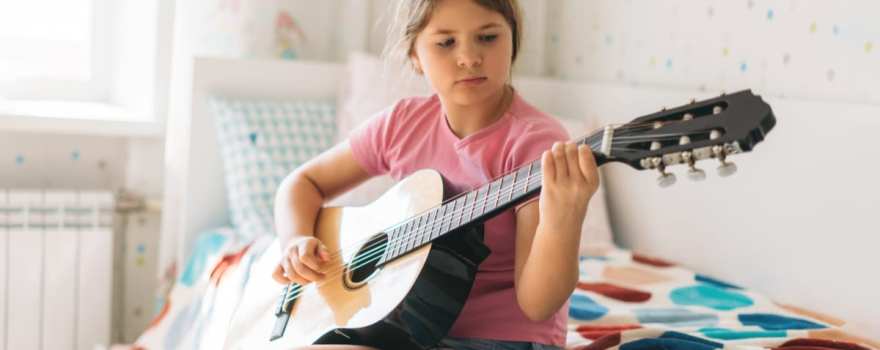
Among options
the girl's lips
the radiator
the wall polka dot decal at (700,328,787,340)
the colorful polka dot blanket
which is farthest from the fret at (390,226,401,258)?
the radiator

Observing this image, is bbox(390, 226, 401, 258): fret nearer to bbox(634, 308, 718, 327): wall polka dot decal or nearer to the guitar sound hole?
the guitar sound hole

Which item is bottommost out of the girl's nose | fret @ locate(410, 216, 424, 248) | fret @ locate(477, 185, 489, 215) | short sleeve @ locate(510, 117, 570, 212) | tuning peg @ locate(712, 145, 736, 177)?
fret @ locate(410, 216, 424, 248)

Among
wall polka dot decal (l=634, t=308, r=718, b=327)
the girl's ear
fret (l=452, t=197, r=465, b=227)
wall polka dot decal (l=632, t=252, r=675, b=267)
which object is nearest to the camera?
fret (l=452, t=197, r=465, b=227)

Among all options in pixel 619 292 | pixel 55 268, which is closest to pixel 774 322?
pixel 619 292

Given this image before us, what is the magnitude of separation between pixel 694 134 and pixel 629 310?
80cm

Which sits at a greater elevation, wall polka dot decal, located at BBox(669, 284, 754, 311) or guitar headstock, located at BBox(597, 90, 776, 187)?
guitar headstock, located at BBox(597, 90, 776, 187)

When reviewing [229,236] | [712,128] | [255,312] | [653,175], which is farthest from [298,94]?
[712,128]

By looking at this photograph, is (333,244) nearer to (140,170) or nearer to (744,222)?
(744,222)

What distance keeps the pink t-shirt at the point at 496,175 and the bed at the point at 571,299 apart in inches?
7.6

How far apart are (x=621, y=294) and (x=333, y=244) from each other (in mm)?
625

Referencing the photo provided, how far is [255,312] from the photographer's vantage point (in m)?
1.46

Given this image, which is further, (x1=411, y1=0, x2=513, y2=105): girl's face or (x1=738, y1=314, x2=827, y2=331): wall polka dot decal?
(x1=738, y1=314, x2=827, y2=331): wall polka dot decal

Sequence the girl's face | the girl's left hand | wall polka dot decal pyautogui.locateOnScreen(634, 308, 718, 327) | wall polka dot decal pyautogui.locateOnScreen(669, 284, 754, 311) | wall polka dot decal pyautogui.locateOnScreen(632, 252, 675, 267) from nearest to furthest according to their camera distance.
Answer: the girl's left hand < the girl's face < wall polka dot decal pyautogui.locateOnScreen(634, 308, 718, 327) < wall polka dot decal pyautogui.locateOnScreen(669, 284, 754, 311) < wall polka dot decal pyautogui.locateOnScreen(632, 252, 675, 267)

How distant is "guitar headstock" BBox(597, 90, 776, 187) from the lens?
963 mm
